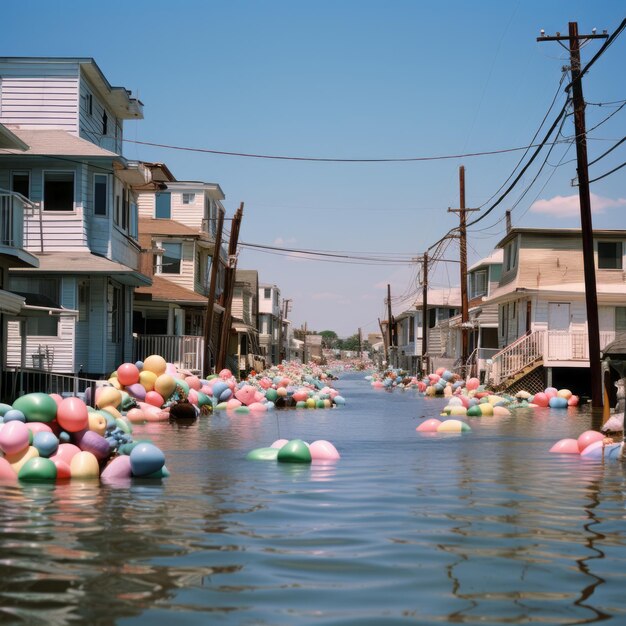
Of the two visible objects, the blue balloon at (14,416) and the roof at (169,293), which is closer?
the blue balloon at (14,416)

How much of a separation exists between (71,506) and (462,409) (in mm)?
21811

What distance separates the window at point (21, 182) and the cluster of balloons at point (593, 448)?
1929cm

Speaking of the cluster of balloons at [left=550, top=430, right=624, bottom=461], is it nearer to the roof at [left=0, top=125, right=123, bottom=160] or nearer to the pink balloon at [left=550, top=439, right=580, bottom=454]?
the pink balloon at [left=550, top=439, right=580, bottom=454]

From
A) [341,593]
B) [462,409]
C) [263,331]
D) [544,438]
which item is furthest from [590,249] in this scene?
[263,331]

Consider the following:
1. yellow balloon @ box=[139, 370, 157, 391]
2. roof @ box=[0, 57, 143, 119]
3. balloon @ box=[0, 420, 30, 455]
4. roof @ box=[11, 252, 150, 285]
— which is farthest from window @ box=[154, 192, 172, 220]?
balloon @ box=[0, 420, 30, 455]

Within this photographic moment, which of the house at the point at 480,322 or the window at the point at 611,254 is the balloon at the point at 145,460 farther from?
the window at the point at 611,254

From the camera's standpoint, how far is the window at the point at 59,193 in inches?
1189

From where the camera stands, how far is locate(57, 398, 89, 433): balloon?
13.9m

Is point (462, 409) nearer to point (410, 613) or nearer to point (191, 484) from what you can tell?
point (191, 484)

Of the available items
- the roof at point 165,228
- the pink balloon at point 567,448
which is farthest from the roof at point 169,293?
the pink balloon at point 567,448

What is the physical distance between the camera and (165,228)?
48.8 m

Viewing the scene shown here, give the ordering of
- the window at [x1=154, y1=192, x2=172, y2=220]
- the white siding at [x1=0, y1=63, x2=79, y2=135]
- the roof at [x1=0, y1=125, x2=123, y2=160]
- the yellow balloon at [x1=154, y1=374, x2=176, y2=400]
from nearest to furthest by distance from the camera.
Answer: the yellow balloon at [x1=154, y1=374, x2=176, y2=400] → the roof at [x1=0, y1=125, x2=123, y2=160] → the white siding at [x1=0, y1=63, x2=79, y2=135] → the window at [x1=154, y1=192, x2=172, y2=220]

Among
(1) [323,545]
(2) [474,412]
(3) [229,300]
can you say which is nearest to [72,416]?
(1) [323,545]

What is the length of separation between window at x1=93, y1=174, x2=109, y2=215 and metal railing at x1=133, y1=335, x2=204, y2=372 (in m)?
7.53
